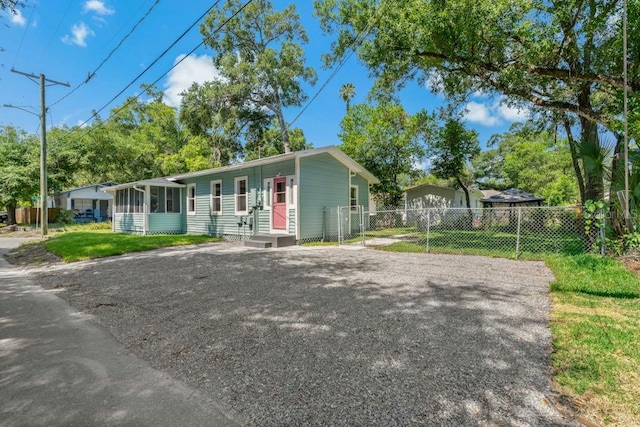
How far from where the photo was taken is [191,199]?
1584cm

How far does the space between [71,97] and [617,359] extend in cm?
2001

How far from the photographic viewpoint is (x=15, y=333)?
3.55 meters

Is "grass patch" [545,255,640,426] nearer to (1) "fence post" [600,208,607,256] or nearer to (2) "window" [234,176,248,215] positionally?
(1) "fence post" [600,208,607,256]

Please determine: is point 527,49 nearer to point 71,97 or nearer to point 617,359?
point 617,359

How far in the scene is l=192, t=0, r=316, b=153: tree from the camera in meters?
22.3

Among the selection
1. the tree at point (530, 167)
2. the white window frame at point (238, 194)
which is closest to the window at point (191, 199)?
the white window frame at point (238, 194)

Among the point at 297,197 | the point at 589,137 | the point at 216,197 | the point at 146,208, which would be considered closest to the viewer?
the point at 589,137

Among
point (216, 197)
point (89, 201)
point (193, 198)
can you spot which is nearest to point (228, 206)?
point (216, 197)

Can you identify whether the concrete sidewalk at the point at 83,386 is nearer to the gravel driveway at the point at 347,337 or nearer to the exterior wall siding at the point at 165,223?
the gravel driveway at the point at 347,337

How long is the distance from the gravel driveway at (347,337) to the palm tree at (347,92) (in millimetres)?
31404

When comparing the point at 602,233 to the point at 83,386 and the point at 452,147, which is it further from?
the point at 452,147

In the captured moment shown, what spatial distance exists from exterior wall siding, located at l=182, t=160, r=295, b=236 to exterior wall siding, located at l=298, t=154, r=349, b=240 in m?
0.74

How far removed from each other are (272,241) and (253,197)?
2.54 metres

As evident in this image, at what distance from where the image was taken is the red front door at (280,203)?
1167cm
